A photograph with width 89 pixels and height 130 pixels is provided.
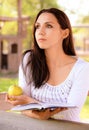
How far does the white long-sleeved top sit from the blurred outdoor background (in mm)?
4065

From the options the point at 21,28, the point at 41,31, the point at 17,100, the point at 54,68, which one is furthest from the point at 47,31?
the point at 21,28

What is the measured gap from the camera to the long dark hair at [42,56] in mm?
1182

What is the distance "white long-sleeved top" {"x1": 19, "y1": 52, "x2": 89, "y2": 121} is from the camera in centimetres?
110

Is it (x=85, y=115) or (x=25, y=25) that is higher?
(x=25, y=25)

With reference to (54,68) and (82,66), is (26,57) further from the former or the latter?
(82,66)

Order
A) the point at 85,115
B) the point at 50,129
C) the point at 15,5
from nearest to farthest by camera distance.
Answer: the point at 50,129
the point at 85,115
the point at 15,5

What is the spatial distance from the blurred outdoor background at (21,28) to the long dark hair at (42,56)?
13.1 feet

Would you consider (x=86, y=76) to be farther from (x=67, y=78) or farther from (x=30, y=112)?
(x=30, y=112)

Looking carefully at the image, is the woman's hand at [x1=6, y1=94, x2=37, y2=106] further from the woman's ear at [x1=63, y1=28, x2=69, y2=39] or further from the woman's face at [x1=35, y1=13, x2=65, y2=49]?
the woman's ear at [x1=63, y1=28, x2=69, y2=39]

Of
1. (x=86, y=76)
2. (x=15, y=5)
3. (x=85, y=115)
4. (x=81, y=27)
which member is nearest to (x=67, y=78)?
(x=86, y=76)

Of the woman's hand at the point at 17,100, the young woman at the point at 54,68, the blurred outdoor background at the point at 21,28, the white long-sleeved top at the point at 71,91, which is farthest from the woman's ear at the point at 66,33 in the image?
the blurred outdoor background at the point at 21,28

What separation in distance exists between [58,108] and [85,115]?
2.63 meters

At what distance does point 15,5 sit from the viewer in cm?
631

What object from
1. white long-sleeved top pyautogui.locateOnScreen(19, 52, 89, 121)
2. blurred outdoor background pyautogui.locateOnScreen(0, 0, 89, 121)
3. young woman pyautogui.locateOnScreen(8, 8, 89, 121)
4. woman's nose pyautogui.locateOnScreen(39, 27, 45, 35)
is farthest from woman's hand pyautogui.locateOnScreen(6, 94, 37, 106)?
blurred outdoor background pyautogui.locateOnScreen(0, 0, 89, 121)
